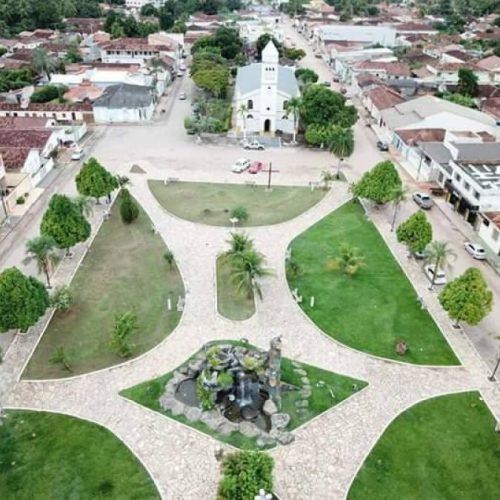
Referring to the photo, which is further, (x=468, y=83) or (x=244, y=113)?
(x=468, y=83)

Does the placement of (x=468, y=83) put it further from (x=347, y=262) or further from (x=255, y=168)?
(x=347, y=262)

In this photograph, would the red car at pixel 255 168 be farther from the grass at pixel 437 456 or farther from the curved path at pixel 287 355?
the grass at pixel 437 456

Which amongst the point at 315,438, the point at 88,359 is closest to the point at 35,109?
the point at 88,359

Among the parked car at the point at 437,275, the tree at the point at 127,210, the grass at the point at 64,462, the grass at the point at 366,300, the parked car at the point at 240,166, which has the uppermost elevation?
the tree at the point at 127,210

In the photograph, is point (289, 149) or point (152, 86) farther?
point (152, 86)

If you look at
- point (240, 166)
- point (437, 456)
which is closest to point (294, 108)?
point (240, 166)

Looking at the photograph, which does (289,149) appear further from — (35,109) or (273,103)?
(35,109)

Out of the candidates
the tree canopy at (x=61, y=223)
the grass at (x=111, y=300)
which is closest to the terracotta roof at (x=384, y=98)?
the grass at (x=111, y=300)
